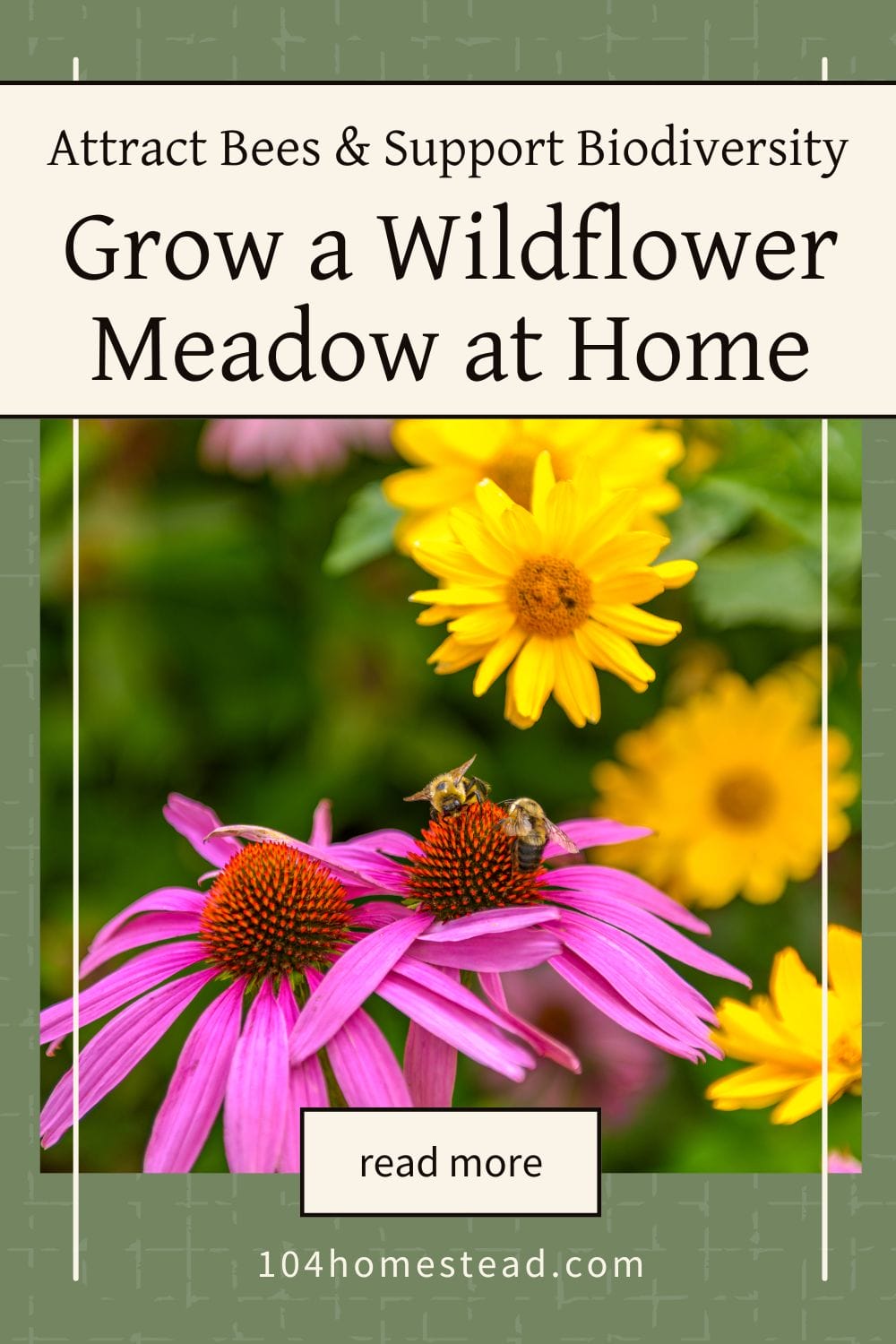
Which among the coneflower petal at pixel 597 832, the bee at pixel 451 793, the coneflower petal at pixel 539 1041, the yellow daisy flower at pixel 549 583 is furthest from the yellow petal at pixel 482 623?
the coneflower petal at pixel 539 1041

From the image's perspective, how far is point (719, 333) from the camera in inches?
50.9

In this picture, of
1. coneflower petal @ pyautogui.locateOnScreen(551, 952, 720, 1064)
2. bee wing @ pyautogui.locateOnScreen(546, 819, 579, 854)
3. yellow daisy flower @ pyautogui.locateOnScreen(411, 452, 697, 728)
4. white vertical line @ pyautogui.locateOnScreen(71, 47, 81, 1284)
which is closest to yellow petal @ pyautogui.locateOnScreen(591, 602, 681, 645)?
yellow daisy flower @ pyautogui.locateOnScreen(411, 452, 697, 728)

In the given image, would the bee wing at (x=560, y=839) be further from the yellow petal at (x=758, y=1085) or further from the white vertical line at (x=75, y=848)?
the white vertical line at (x=75, y=848)

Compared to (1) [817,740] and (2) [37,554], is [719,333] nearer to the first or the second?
(1) [817,740]

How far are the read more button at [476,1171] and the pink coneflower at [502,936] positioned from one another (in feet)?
0.41

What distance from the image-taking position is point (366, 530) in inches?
53.0

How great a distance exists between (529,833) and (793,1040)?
1.28 feet

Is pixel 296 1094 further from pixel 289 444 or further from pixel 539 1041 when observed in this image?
pixel 289 444

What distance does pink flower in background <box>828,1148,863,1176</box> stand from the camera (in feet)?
4.24

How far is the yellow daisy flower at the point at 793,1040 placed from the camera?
47.1 inches

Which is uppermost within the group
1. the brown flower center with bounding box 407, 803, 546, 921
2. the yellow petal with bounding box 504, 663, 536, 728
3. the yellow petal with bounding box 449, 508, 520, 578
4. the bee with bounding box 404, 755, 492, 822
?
the yellow petal with bounding box 449, 508, 520, 578

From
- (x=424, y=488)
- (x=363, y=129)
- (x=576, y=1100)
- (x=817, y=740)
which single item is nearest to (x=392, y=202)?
(x=363, y=129)

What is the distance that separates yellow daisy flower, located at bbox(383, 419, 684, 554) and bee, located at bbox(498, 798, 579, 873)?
1.05 feet

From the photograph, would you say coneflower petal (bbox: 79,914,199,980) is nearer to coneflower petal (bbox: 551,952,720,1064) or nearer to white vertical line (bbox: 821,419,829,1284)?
coneflower petal (bbox: 551,952,720,1064)
